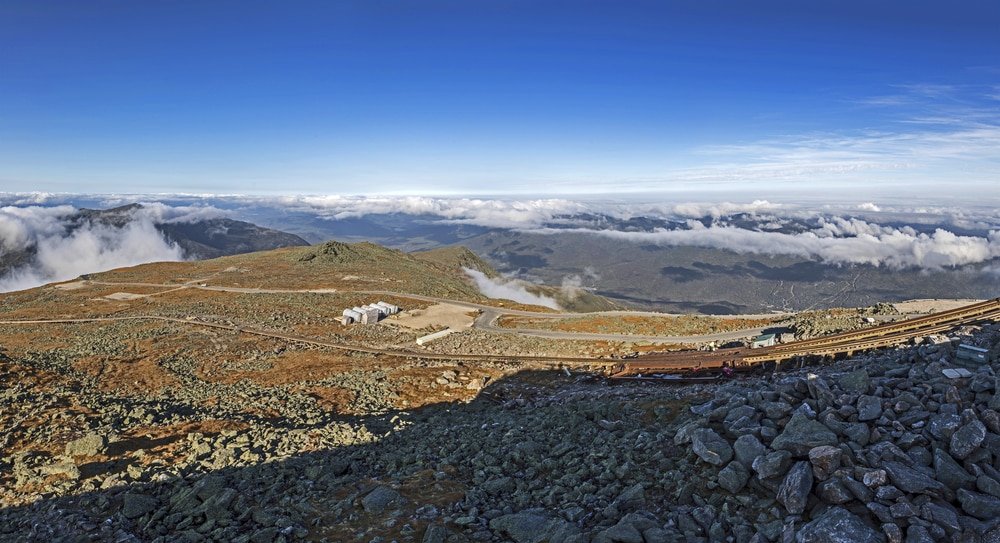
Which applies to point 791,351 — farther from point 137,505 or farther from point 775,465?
point 137,505

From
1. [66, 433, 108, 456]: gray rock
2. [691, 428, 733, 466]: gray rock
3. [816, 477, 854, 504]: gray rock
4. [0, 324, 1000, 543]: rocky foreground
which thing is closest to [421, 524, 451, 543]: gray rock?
[0, 324, 1000, 543]: rocky foreground

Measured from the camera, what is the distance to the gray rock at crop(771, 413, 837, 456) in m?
9.86

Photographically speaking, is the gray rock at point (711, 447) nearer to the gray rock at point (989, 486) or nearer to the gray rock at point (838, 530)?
the gray rock at point (838, 530)

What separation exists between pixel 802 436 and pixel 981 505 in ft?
8.90

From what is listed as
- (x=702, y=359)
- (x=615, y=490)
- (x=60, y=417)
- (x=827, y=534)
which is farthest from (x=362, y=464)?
(x=702, y=359)

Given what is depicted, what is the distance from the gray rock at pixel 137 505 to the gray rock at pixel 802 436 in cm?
1564

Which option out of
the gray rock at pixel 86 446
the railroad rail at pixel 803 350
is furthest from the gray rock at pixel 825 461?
the gray rock at pixel 86 446

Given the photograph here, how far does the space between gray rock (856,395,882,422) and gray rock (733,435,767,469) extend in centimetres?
214

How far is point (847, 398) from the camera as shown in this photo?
1123 centimetres

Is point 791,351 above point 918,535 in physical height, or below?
below

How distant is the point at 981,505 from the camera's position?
796 cm

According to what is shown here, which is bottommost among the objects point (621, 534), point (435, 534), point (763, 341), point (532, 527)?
point (763, 341)

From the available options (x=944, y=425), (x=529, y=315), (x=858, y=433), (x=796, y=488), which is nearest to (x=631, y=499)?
(x=796, y=488)

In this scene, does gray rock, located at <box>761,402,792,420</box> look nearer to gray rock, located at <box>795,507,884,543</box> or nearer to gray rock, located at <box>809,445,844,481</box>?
gray rock, located at <box>809,445,844,481</box>
